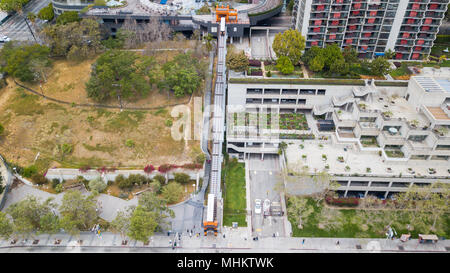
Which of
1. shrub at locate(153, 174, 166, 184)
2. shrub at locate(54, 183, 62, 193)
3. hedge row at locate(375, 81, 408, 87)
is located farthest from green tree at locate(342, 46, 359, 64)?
shrub at locate(54, 183, 62, 193)

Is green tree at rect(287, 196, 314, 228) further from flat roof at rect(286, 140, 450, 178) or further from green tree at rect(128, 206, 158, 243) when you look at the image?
green tree at rect(128, 206, 158, 243)

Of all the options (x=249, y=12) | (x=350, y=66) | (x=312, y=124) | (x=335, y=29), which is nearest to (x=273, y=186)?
(x=312, y=124)

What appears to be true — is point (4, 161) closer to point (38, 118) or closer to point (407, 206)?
point (38, 118)

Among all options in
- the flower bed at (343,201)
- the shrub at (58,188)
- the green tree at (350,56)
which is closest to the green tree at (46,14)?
the shrub at (58,188)

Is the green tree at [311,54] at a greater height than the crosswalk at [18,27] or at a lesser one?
greater

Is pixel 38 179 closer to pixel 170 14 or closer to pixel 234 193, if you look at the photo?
pixel 234 193

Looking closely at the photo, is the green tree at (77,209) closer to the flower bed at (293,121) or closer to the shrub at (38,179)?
the shrub at (38,179)

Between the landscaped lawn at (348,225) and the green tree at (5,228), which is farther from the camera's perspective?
the landscaped lawn at (348,225)
